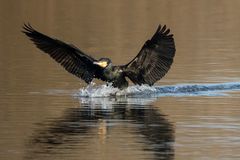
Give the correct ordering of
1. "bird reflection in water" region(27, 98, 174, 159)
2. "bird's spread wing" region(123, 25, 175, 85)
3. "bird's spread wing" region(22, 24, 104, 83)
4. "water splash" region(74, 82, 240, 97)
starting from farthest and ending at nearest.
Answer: "bird's spread wing" region(22, 24, 104, 83) → "water splash" region(74, 82, 240, 97) → "bird's spread wing" region(123, 25, 175, 85) → "bird reflection in water" region(27, 98, 174, 159)

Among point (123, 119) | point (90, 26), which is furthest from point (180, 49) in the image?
point (123, 119)

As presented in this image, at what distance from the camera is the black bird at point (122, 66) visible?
19.3 m

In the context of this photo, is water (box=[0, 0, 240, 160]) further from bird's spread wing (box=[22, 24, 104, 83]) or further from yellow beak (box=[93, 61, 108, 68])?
yellow beak (box=[93, 61, 108, 68])

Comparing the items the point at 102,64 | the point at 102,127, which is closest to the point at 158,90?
the point at 102,64

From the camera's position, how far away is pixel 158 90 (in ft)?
65.2

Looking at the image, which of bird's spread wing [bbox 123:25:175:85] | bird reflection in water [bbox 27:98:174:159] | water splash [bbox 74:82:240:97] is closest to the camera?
bird reflection in water [bbox 27:98:174:159]

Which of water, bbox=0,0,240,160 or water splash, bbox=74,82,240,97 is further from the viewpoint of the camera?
water splash, bbox=74,82,240,97

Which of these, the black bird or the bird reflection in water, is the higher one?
the black bird

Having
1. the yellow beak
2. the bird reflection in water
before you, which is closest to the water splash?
the yellow beak

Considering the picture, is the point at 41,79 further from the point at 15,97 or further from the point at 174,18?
the point at 174,18

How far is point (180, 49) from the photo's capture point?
2881 cm

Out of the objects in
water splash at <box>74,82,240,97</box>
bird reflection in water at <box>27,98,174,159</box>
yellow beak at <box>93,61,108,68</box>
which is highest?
yellow beak at <box>93,61,108,68</box>

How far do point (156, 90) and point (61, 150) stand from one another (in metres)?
6.72

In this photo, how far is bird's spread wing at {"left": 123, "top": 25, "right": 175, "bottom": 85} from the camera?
19.3 m
